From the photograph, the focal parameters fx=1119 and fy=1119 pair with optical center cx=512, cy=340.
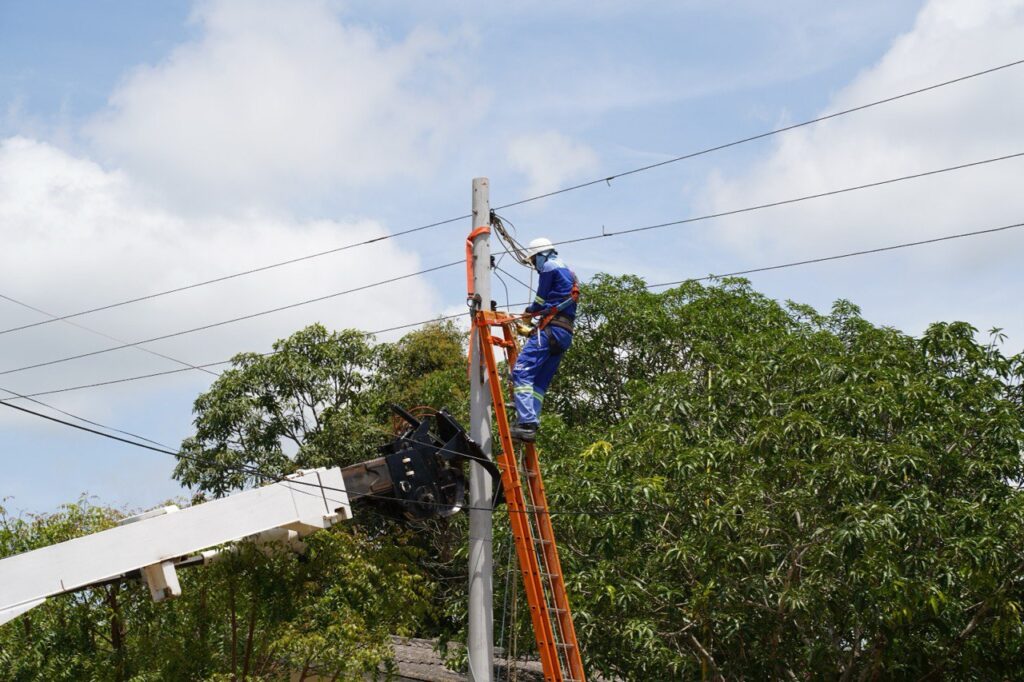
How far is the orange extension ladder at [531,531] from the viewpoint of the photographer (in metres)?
8.77

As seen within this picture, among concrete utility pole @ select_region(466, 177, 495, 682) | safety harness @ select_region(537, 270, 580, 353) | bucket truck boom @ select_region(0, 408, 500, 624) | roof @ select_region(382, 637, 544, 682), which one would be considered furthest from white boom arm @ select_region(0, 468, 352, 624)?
roof @ select_region(382, 637, 544, 682)

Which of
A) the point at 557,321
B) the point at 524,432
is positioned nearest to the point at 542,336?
the point at 557,321

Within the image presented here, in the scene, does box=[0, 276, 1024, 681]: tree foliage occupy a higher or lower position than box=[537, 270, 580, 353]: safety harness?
lower

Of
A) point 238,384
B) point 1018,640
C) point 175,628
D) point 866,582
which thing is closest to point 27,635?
point 175,628

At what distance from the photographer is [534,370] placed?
30.9ft

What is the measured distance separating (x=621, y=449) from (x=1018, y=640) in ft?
15.5

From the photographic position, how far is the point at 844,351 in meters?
16.1

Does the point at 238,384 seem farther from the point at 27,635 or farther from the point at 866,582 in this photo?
the point at 866,582

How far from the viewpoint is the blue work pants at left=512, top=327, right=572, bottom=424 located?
30.5 ft

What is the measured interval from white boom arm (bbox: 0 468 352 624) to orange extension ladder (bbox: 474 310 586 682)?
148 centimetres

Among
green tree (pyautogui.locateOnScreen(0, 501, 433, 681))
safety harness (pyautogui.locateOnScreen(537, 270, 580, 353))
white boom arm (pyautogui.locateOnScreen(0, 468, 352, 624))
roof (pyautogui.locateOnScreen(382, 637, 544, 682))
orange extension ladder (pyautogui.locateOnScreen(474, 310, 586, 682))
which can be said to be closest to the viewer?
white boom arm (pyautogui.locateOnScreen(0, 468, 352, 624))

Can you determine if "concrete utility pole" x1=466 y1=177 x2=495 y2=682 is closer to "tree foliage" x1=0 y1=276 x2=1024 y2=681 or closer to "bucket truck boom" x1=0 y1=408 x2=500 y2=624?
"bucket truck boom" x1=0 y1=408 x2=500 y2=624

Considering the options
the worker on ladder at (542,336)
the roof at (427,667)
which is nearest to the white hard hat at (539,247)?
the worker on ladder at (542,336)

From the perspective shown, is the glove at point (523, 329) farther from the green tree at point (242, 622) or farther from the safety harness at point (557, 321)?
the green tree at point (242, 622)
